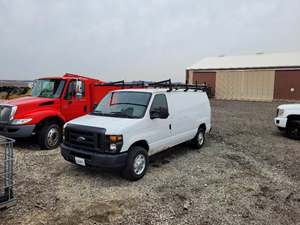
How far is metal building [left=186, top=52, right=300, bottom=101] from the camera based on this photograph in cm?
2708

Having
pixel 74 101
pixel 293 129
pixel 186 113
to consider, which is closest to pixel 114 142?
pixel 186 113

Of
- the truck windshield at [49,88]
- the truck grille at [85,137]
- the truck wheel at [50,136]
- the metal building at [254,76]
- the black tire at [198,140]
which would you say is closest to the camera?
the truck grille at [85,137]

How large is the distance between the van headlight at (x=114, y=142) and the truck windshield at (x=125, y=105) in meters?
0.79

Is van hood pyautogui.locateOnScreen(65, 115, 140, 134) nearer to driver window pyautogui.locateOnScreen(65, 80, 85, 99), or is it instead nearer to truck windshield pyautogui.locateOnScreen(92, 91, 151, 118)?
truck windshield pyautogui.locateOnScreen(92, 91, 151, 118)

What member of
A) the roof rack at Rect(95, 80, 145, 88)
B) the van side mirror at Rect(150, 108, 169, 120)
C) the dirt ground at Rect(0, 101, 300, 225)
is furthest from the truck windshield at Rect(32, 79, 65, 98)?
the van side mirror at Rect(150, 108, 169, 120)

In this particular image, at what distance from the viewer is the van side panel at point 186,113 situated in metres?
6.26

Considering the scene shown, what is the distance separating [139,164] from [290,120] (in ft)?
22.7

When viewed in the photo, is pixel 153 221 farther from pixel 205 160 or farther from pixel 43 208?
pixel 205 160

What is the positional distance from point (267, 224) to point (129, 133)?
9.00 ft

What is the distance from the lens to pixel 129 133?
4.81 meters

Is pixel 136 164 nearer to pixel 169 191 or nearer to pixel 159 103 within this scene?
pixel 169 191

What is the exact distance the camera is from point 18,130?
6668 millimetres

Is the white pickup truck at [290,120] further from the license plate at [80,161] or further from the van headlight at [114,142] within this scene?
the license plate at [80,161]

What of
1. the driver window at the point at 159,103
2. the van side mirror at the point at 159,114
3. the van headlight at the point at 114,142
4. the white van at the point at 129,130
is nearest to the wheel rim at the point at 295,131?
the white van at the point at 129,130
